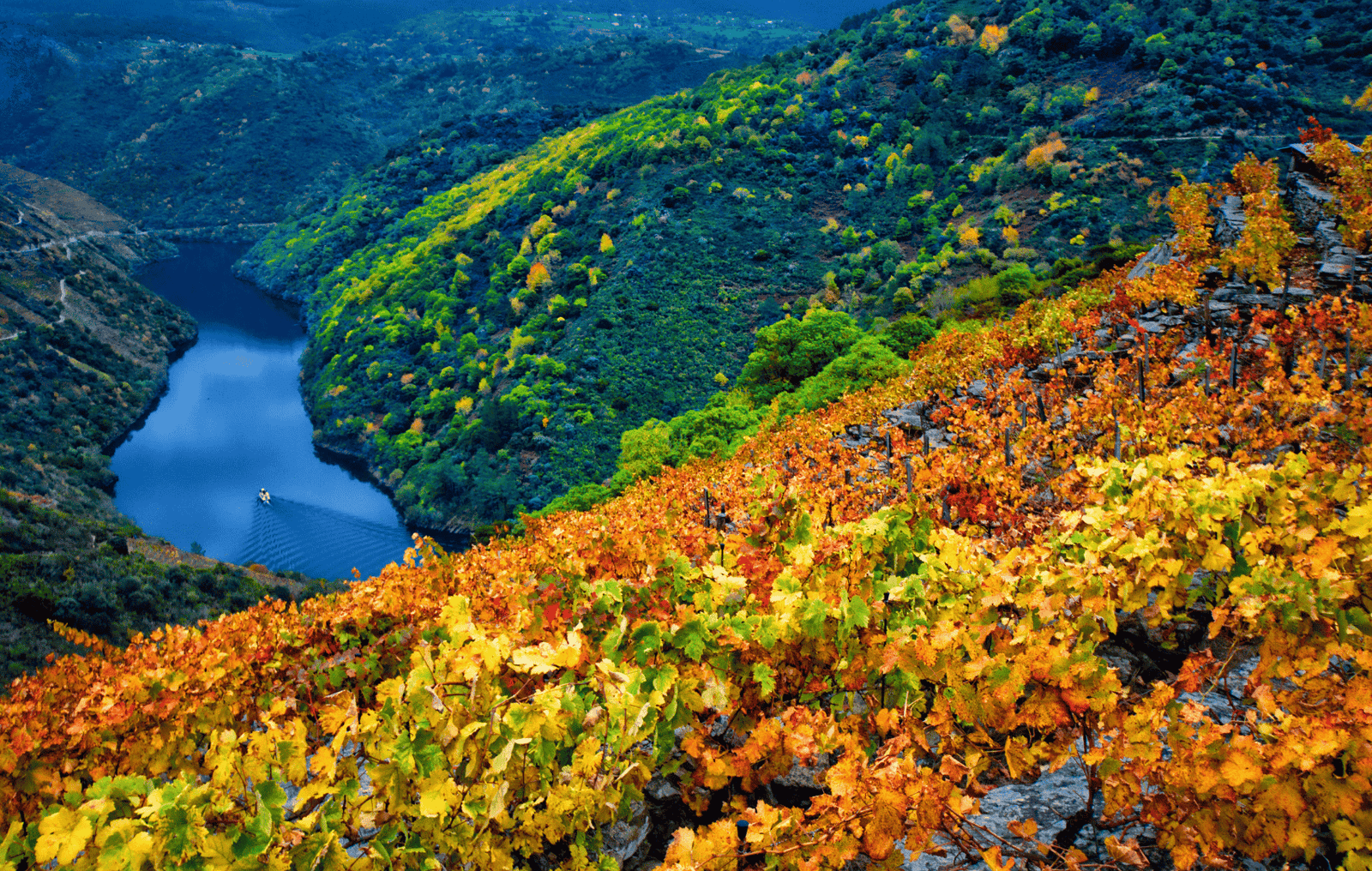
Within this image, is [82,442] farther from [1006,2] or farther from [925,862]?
[1006,2]

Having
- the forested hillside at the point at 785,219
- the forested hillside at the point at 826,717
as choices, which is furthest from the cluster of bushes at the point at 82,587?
the forested hillside at the point at 826,717

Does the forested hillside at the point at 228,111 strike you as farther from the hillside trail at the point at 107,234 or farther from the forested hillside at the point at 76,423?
the forested hillside at the point at 76,423

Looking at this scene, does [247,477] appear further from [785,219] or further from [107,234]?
[107,234]

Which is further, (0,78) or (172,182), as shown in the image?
(0,78)

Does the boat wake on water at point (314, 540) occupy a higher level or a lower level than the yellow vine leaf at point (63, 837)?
lower

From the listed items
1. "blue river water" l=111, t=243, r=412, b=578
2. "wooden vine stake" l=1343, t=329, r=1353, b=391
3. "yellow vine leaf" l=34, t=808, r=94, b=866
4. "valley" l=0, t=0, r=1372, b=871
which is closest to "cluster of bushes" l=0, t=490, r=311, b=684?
"valley" l=0, t=0, r=1372, b=871

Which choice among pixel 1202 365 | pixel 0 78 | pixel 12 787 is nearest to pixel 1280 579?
pixel 12 787
